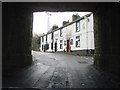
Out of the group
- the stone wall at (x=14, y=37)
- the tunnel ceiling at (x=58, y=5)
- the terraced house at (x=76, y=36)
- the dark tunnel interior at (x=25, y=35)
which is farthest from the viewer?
the terraced house at (x=76, y=36)

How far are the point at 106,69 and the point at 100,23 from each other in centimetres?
339

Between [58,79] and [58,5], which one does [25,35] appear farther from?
[58,79]

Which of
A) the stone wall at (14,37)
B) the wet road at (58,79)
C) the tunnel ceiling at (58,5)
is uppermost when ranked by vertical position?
the tunnel ceiling at (58,5)

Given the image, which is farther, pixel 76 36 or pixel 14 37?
pixel 76 36

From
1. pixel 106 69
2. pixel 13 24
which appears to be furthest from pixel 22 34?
pixel 106 69

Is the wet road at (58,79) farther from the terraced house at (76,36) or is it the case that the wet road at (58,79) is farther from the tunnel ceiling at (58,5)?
the terraced house at (76,36)

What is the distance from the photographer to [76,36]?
973 inches

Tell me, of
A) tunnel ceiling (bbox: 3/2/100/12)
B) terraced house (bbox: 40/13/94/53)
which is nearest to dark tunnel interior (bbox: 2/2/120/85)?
tunnel ceiling (bbox: 3/2/100/12)

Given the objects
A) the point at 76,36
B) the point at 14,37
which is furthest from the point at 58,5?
the point at 76,36

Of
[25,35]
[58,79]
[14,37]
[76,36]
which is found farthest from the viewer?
[76,36]

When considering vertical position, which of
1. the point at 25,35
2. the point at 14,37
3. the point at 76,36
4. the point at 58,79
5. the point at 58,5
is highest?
the point at 58,5

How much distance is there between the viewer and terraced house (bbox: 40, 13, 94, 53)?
68.3 ft

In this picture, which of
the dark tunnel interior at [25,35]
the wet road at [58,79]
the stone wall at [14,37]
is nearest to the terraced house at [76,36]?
the dark tunnel interior at [25,35]

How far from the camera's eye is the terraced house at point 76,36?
68.3ft
